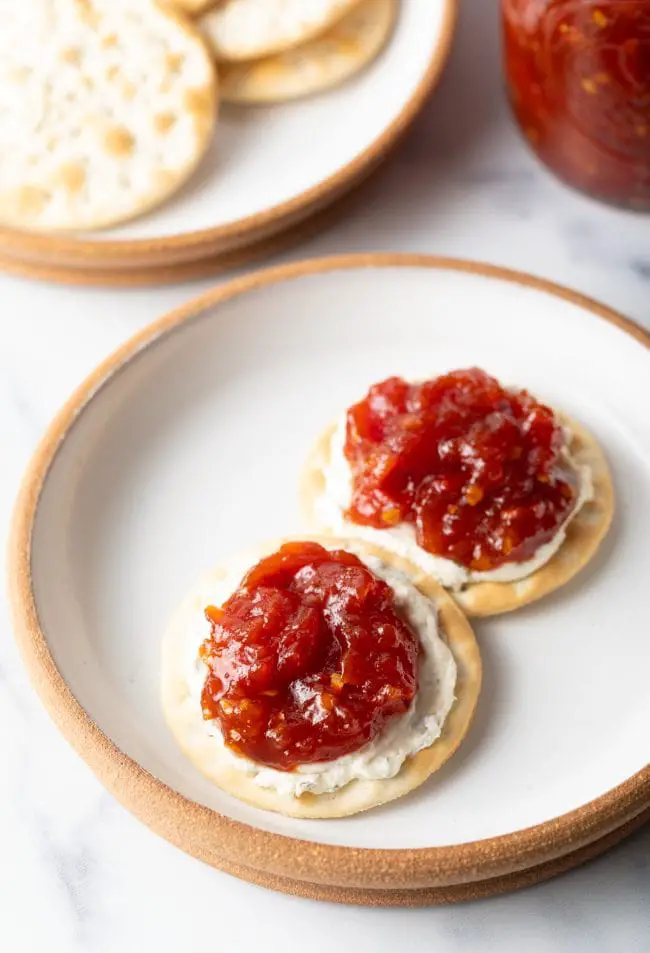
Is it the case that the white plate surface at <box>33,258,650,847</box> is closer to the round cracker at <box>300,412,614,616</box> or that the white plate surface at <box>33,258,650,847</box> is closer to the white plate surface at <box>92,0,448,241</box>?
the round cracker at <box>300,412,614,616</box>

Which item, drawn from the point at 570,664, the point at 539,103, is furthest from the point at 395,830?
the point at 539,103

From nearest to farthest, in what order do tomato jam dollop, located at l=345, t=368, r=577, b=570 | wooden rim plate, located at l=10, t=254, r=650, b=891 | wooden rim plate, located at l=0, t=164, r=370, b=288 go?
wooden rim plate, located at l=10, t=254, r=650, b=891
tomato jam dollop, located at l=345, t=368, r=577, b=570
wooden rim plate, located at l=0, t=164, r=370, b=288

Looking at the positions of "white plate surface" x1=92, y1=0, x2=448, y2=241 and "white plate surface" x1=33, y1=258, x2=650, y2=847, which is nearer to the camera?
"white plate surface" x1=33, y1=258, x2=650, y2=847

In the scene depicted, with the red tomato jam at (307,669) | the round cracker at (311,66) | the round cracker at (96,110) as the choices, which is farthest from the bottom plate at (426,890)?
the round cracker at (311,66)

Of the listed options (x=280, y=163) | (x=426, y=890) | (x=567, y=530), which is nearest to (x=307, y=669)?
(x=426, y=890)

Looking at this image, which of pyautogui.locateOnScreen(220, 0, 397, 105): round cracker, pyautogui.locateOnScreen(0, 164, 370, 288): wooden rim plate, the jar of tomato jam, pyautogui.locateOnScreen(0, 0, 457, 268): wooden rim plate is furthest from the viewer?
pyautogui.locateOnScreen(220, 0, 397, 105): round cracker

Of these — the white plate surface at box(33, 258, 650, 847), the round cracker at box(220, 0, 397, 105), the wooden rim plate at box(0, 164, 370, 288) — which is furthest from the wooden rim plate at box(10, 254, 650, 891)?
the round cracker at box(220, 0, 397, 105)
